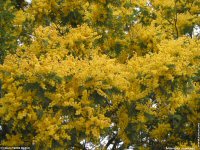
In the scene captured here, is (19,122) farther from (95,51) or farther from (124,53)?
Answer: (124,53)

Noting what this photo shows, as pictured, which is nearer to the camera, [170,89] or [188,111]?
[170,89]

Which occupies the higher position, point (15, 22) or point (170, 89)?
point (15, 22)

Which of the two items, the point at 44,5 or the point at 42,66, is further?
the point at 44,5

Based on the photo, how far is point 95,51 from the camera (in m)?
6.73

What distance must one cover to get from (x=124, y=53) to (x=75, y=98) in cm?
230

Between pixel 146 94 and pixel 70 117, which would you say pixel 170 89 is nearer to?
pixel 146 94

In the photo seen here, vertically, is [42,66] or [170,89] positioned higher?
[42,66]

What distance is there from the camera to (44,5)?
25.4 feet

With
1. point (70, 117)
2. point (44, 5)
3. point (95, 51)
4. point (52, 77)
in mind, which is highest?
point (44, 5)

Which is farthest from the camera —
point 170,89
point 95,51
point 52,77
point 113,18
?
point 113,18

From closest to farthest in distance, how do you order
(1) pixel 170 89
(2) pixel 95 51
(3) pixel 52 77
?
(3) pixel 52 77, (1) pixel 170 89, (2) pixel 95 51

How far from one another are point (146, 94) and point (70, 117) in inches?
37.7

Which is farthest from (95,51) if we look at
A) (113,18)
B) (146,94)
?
(146,94)

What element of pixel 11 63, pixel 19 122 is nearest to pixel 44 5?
pixel 11 63
